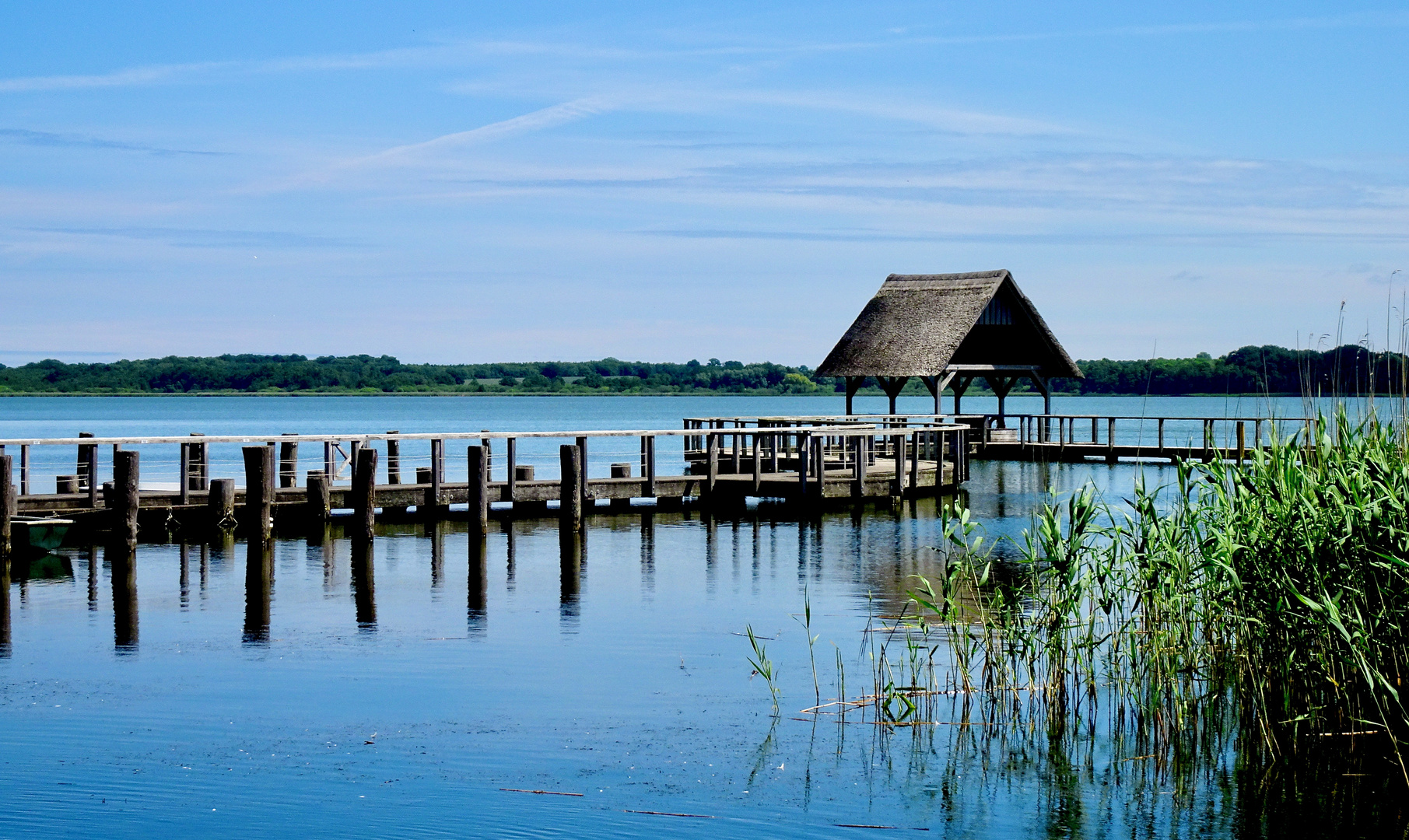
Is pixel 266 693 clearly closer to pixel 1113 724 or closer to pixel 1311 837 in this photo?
pixel 1113 724

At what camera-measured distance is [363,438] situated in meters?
23.3

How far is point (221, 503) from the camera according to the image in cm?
2194

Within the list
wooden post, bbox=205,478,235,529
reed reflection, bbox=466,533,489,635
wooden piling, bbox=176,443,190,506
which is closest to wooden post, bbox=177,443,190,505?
wooden piling, bbox=176,443,190,506

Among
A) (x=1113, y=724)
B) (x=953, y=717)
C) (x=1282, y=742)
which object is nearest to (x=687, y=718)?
(x=953, y=717)

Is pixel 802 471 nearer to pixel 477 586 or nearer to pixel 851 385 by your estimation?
pixel 477 586

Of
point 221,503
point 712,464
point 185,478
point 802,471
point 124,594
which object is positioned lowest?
point 124,594

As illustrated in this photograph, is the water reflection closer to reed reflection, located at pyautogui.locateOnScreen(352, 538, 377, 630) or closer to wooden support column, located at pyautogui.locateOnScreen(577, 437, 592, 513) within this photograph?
wooden support column, located at pyautogui.locateOnScreen(577, 437, 592, 513)

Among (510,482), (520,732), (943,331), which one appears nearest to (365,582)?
(520,732)

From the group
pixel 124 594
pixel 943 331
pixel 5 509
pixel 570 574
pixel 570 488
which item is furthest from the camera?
pixel 943 331

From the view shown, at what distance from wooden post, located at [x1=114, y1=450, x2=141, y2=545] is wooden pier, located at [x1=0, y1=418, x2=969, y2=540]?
0.02 meters

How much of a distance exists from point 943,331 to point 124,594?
2696cm

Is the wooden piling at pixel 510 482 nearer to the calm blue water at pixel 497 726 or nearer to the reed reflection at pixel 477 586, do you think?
the reed reflection at pixel 477 586

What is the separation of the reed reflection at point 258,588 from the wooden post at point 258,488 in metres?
0.31

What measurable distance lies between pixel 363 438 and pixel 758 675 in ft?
42.5
